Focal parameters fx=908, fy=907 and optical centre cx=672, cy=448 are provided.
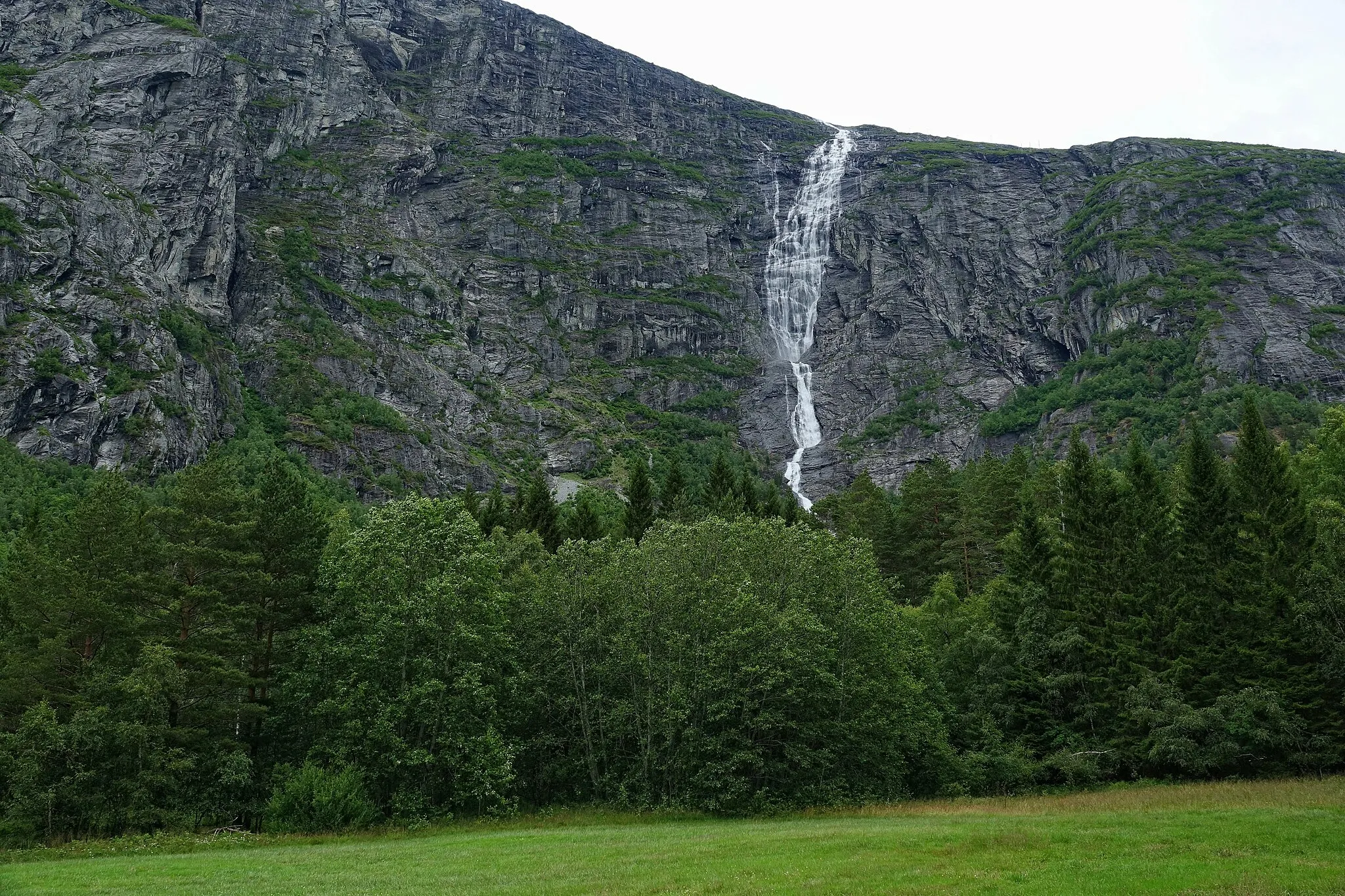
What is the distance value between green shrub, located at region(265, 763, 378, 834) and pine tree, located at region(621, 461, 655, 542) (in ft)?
103

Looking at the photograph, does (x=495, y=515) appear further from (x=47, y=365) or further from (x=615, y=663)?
(x=47, y=365)

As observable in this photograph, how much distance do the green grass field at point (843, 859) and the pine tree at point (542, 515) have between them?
1413 inches

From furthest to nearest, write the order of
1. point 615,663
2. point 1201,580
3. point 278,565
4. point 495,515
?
1. point 495,515
2. point 1201,580
3. point 615,663
4. point 278,565

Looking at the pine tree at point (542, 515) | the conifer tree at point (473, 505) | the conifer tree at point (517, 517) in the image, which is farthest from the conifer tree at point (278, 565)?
the pine tree at point (542, 515)

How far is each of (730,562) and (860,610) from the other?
20.6 feet

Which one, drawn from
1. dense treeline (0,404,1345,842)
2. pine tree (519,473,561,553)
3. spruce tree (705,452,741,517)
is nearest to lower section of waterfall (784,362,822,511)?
spruce tree (705,452,741,517)

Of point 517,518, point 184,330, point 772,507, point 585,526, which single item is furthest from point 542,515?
point 184,330

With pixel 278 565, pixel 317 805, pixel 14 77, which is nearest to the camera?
pixel 317 805

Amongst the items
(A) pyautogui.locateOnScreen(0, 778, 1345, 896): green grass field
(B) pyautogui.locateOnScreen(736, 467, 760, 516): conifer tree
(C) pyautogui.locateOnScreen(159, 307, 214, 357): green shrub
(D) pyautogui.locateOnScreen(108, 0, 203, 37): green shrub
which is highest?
(D) pyautogui.locateOnScreen(108, 0, 203, 37): green shrub

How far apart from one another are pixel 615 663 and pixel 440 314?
14419 cm

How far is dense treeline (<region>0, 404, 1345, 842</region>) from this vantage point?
3612 centimetres

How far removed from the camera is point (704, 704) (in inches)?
1532

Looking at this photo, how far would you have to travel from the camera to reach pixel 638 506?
67688 mm

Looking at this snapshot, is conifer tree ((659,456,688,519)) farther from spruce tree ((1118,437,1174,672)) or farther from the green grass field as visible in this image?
the green grass field
